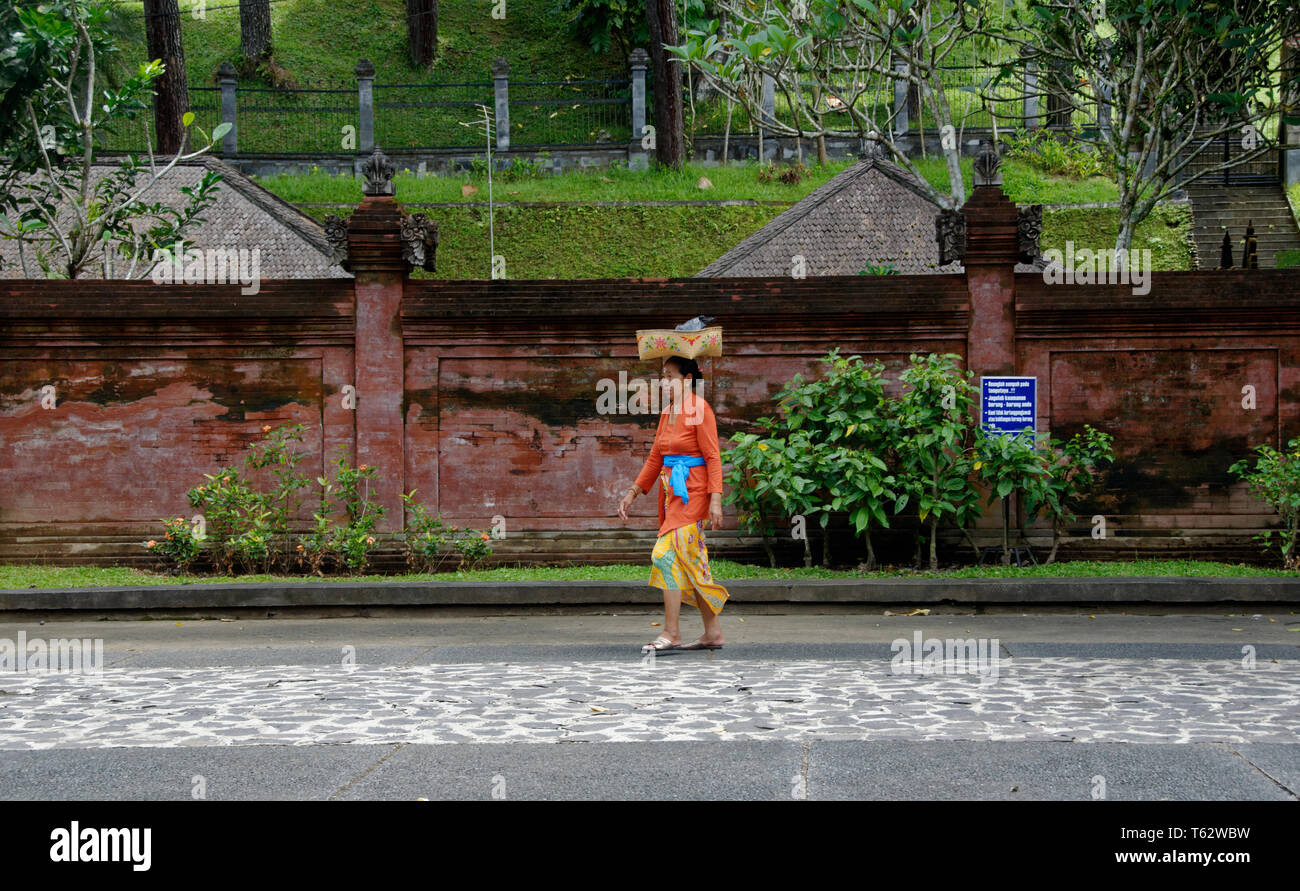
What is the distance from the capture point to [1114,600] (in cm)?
998

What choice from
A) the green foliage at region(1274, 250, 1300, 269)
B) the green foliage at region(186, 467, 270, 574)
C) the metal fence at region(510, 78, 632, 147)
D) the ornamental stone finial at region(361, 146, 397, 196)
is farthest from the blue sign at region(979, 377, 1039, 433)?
the metal fence at region(510, 78, 632, 147)

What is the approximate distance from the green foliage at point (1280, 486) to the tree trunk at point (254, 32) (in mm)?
34071

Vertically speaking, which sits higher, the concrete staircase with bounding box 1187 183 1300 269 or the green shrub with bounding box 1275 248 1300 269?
the concrete staircase with bounding box 1187 183 1300 269

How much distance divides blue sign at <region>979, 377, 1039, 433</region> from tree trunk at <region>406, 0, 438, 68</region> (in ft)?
105

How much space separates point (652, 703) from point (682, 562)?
1.74 meters

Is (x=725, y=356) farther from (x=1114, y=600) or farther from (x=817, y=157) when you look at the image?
(x=817, y=157)

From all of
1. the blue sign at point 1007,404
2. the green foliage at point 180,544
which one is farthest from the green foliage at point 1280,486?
the green foliage at point 180,544

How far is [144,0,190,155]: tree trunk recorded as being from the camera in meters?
26.5

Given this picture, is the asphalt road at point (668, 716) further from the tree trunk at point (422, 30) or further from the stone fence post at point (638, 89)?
the tree trunk at point (422, 30)

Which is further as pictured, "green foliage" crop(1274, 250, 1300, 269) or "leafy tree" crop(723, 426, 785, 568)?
"green foliage" crop(1274, 250, 1300, 269)

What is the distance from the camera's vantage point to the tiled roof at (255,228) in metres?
21.6

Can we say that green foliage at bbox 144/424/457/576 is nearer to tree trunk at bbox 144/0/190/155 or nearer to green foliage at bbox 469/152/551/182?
tree trunk at bbox 144/0/190/155

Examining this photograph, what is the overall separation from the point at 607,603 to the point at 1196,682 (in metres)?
4.94

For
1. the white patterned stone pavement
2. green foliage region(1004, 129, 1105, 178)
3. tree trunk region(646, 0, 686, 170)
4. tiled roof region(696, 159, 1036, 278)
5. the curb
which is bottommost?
the white patterned stone pavement
